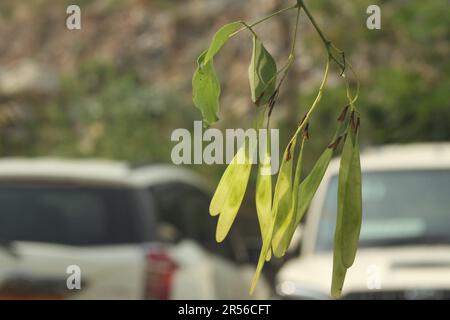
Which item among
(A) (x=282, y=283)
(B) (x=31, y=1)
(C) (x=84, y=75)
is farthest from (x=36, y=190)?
(B) (x=31, y=1)

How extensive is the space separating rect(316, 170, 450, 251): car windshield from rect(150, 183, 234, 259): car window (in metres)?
0.69

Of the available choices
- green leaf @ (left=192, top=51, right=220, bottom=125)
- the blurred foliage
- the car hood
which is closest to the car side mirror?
the car hood

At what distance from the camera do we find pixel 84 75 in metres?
21.3

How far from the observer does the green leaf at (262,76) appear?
1365 mm

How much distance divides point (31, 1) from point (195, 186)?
1763 cm

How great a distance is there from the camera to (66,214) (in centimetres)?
693

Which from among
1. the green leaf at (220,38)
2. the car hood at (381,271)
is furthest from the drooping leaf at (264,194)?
the car hood at (381,271)

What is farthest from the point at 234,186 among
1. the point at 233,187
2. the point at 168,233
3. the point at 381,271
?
the point at 168,233

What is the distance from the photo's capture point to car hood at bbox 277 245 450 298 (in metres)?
6.50

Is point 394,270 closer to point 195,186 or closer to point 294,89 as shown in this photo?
point 195,186

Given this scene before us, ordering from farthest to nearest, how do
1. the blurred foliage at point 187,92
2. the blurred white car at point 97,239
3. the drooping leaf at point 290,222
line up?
the blurred foliage at point 187,92 < the blurred white car at point 97,239 < the drooping leaf at point 290,222

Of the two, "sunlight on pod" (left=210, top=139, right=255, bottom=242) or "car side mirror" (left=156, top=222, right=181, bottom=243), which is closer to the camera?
"sunlight on pod" (left=210, top=139, right=255, bottom=242)

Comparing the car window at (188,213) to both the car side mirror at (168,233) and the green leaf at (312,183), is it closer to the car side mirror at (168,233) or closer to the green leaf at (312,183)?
the car side mirror at (168,233)

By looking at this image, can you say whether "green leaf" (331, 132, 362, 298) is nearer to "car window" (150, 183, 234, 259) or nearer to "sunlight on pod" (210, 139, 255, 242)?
"sunlight on pod" (210, 139, 255, 242)
